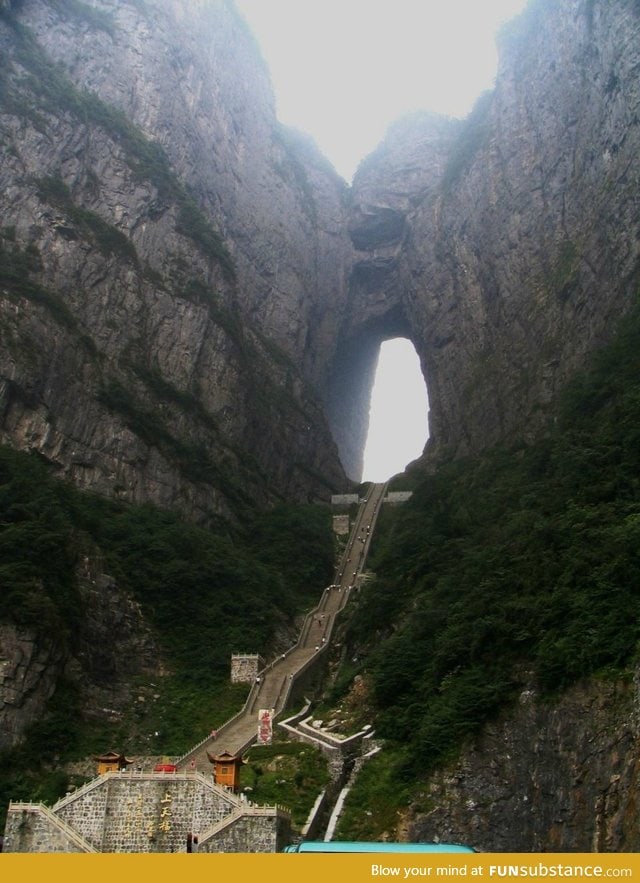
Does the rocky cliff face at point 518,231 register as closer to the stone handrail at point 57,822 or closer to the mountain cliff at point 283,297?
the mountain cliff at point 283,297

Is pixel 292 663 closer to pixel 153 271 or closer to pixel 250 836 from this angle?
pixel 250 836

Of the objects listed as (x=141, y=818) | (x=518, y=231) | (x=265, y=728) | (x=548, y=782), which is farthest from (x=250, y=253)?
(x=548, y=782)

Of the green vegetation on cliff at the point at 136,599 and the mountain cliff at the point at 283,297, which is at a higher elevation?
the mountain cliff at the point at 283,297

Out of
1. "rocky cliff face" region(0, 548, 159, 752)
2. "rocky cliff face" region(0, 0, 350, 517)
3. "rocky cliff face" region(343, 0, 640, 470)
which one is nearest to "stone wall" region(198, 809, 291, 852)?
"rocky cliff face" region(0, 548, 159, 752)

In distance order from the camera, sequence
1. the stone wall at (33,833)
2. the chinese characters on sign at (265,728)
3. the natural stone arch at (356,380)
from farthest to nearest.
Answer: the natural stone arch at (356,380)
the chinese characters on sign at (265,728)
the stone wall at (33,833)

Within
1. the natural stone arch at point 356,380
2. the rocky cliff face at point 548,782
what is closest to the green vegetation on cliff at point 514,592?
the rocky cliff face at point 548,782

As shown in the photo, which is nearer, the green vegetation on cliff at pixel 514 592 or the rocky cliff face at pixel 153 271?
the green vegetation on cliff at pixel 514 592

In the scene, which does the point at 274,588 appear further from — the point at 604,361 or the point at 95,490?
the point at 604,361
